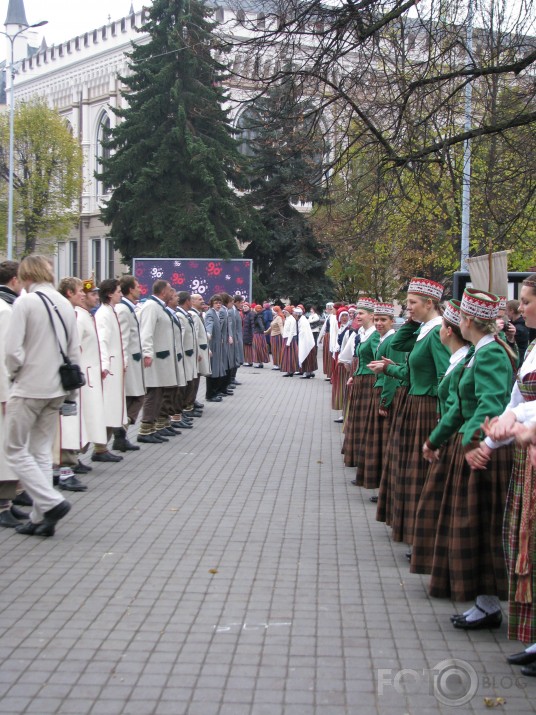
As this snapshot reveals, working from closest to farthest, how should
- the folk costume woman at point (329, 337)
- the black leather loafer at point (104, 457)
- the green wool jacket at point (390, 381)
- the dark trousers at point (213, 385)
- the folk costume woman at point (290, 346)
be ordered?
the green wool jacket at point (390, 381) < the black leather loafer at point (104, 457) < the dark trousers at point (213, 385) < the folk costume woman at point (329, 337) < the folk costume woman at point (290, 346)

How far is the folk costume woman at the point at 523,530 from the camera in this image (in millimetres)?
4820

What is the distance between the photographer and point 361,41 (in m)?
9.40

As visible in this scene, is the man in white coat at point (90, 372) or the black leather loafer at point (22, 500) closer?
the black leather loafer at point (22, 500)

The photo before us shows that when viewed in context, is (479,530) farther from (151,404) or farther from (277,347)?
(277,347)

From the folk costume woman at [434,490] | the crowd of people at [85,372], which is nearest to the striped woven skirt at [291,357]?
the crowd of people at [85,372]

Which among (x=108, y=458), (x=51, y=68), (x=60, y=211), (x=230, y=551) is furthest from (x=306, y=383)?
(x=51, y=68)

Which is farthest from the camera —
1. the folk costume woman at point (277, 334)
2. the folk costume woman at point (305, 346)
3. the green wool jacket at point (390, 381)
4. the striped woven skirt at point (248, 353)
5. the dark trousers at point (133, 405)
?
the striped woven skirt at point (248, 353)

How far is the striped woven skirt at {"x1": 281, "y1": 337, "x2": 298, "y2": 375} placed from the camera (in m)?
28.0

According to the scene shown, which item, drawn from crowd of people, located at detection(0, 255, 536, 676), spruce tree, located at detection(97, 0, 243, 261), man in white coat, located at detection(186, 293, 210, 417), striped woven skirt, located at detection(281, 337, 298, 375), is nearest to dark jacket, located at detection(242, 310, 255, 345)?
striped woven skirt, located at detection(281, 337, 298, 375)

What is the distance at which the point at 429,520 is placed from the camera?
607cm

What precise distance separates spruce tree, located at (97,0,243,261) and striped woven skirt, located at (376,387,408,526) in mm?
A: 34877

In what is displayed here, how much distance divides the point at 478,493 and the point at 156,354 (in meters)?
8.49

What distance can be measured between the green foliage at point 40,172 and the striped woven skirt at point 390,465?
53.3m

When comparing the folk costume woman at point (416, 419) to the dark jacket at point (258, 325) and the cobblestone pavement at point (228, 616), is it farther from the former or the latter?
the dark jacket at point (258, 325)
